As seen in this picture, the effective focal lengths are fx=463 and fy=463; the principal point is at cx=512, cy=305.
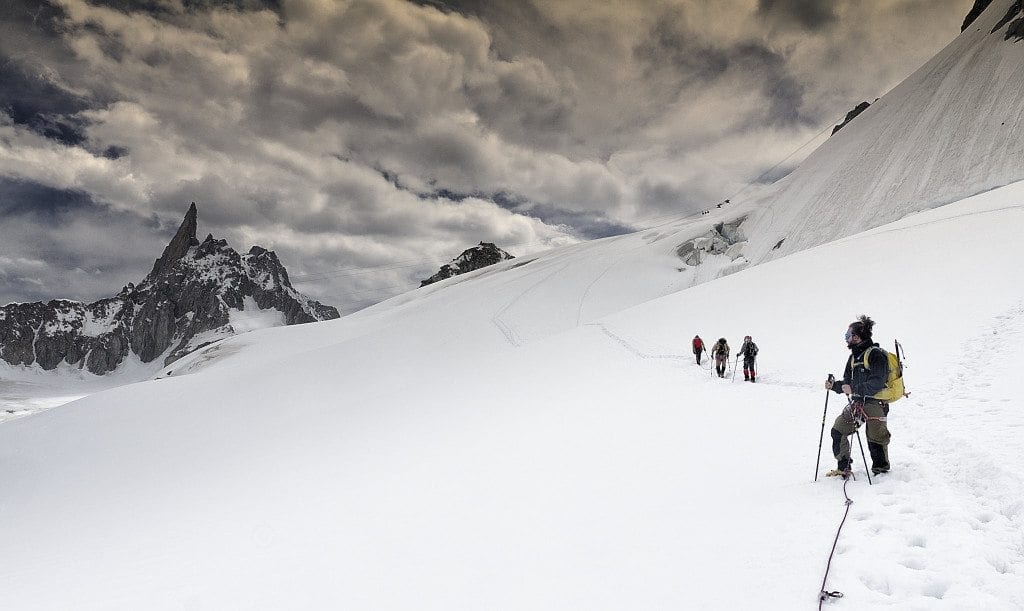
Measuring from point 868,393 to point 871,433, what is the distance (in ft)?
1.94

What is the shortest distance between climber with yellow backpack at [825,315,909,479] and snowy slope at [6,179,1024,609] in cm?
44

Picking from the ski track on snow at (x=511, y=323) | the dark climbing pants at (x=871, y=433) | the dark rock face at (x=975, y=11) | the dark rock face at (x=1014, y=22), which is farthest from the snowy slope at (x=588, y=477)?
the dark rock face at (x=975, y=11)

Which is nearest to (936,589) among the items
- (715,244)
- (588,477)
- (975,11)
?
(588,477)

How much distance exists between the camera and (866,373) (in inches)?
276

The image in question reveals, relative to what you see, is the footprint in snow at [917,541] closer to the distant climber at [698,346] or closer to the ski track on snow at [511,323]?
the distant climber at [698,346]

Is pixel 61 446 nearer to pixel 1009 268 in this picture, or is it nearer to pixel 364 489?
pixel 364 489

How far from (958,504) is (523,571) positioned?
18.3 ft

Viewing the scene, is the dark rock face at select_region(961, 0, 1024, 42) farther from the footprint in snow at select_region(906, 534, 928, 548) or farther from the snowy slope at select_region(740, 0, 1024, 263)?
the footprint in snow at select_region(906, 534, 928, 548)

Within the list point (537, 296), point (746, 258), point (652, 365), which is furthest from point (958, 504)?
point (746, 258)

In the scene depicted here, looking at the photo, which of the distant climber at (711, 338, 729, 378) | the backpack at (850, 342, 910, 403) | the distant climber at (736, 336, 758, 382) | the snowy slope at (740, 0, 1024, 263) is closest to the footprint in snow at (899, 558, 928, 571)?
the backpack at (850, 342, 910, 403)

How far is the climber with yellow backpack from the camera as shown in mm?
6793

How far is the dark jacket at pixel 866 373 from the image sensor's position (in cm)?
683

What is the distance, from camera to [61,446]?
2461 cm

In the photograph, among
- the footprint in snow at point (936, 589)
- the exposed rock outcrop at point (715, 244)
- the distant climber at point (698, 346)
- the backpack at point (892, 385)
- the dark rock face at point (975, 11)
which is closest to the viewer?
the footprint in snow at point (936, 589)
